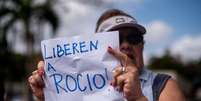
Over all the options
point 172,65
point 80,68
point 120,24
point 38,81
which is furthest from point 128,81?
point 172,65

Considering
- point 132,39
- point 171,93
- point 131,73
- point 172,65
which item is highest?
point 172,65

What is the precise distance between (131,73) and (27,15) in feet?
53.8

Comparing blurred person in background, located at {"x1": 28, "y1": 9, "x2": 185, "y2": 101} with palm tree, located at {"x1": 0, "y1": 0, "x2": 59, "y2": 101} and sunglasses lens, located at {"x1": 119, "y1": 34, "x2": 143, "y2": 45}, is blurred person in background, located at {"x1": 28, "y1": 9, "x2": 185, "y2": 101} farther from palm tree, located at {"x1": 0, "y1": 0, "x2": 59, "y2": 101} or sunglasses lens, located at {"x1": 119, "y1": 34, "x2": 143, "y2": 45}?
palm tree, located at {"x1": 0, "y1": 0, "x2": 59, "y2": 101}

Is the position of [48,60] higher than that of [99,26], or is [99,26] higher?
[99,26]

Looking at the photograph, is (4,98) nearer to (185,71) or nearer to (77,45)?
(77,45)

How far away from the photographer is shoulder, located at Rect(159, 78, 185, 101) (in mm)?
2749

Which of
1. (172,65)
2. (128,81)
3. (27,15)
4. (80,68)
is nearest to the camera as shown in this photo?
(128,81)

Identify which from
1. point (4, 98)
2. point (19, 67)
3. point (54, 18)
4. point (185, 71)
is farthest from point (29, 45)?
point (185, 71)

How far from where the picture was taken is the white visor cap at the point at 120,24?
3012 mm

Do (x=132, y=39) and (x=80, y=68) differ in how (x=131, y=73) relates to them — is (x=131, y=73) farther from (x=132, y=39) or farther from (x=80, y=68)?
(x=132, y=39)

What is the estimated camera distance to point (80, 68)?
2.59 m

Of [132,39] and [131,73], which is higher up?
[132,39]

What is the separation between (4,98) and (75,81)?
3.09 feet

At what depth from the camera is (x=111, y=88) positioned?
8.20ft
